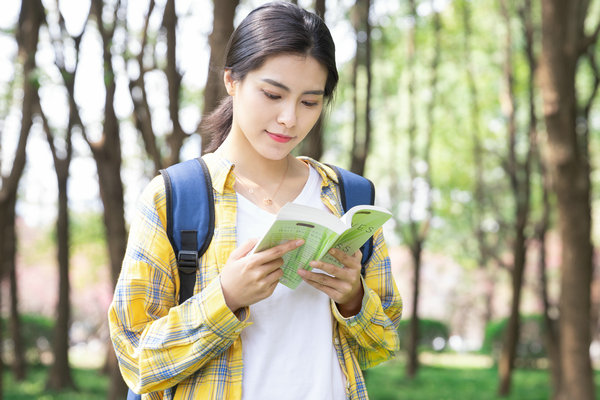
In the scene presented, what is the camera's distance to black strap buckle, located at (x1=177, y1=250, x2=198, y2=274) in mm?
1780

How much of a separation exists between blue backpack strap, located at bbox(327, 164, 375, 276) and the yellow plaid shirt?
272mm

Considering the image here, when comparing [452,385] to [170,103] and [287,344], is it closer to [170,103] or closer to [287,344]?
[170,103]

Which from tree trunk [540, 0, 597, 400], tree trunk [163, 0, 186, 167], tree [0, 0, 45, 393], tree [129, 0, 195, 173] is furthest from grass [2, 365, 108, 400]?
tree trunk [540, 0, 597, 400]

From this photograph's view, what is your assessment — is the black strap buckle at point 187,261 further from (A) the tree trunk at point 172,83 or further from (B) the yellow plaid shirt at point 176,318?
(A) the tree trunk at point 172,83

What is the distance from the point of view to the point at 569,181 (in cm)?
667

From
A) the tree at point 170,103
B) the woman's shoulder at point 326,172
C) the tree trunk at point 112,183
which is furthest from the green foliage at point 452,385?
the woman's shoulder at point 326,172

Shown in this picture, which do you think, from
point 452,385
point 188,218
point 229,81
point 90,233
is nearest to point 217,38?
point 229,81

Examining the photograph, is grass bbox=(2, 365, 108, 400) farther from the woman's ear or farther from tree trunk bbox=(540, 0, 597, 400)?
the woman's ear

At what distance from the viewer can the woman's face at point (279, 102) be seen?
1.89 meters

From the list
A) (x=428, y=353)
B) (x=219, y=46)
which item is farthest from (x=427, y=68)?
(x=219, y=46)

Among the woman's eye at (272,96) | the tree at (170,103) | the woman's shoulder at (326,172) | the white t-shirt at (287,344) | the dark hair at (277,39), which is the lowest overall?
the white t-shirt at (287,344)

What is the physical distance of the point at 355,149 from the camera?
8648 mm

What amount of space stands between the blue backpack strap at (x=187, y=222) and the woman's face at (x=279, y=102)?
0.22 meters

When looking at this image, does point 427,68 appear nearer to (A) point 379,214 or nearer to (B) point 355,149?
(B) point 355,149
